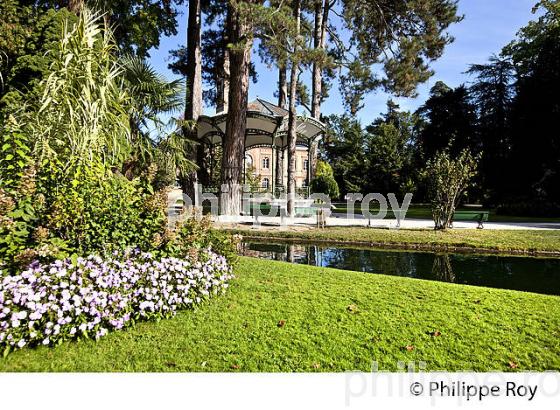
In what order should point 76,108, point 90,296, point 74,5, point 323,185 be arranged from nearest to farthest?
point 90,296, point 76,108, point 74,5, point 323,185

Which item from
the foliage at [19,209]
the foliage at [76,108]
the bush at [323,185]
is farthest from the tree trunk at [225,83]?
the foliage at [19,209]

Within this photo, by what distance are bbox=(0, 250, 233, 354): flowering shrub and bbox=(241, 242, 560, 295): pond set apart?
14.9 ft

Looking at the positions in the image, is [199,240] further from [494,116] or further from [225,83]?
[494,116]

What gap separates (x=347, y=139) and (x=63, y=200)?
46.1 metres

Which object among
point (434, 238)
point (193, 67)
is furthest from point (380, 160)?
point (434, 238)

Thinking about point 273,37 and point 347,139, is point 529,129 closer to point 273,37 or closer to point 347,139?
point 273,37

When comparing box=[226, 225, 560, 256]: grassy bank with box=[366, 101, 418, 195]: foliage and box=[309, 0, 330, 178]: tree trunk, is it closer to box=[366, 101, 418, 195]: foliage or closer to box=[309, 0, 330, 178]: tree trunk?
box=[309, 0, 330, 178]: tree trunk

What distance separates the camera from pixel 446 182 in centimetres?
1275

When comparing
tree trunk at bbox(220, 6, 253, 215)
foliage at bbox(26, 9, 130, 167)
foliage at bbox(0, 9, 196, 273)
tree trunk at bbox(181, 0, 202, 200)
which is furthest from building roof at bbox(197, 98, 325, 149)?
foliage at bbox(26, 9, 130, 167)

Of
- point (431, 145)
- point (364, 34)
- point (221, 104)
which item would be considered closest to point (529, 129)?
point (431, 145)

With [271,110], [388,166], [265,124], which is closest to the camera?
[271,110]

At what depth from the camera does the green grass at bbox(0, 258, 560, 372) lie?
2953mm

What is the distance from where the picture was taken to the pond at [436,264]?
22.5ft

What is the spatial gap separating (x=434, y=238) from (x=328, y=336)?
28.4 ft
